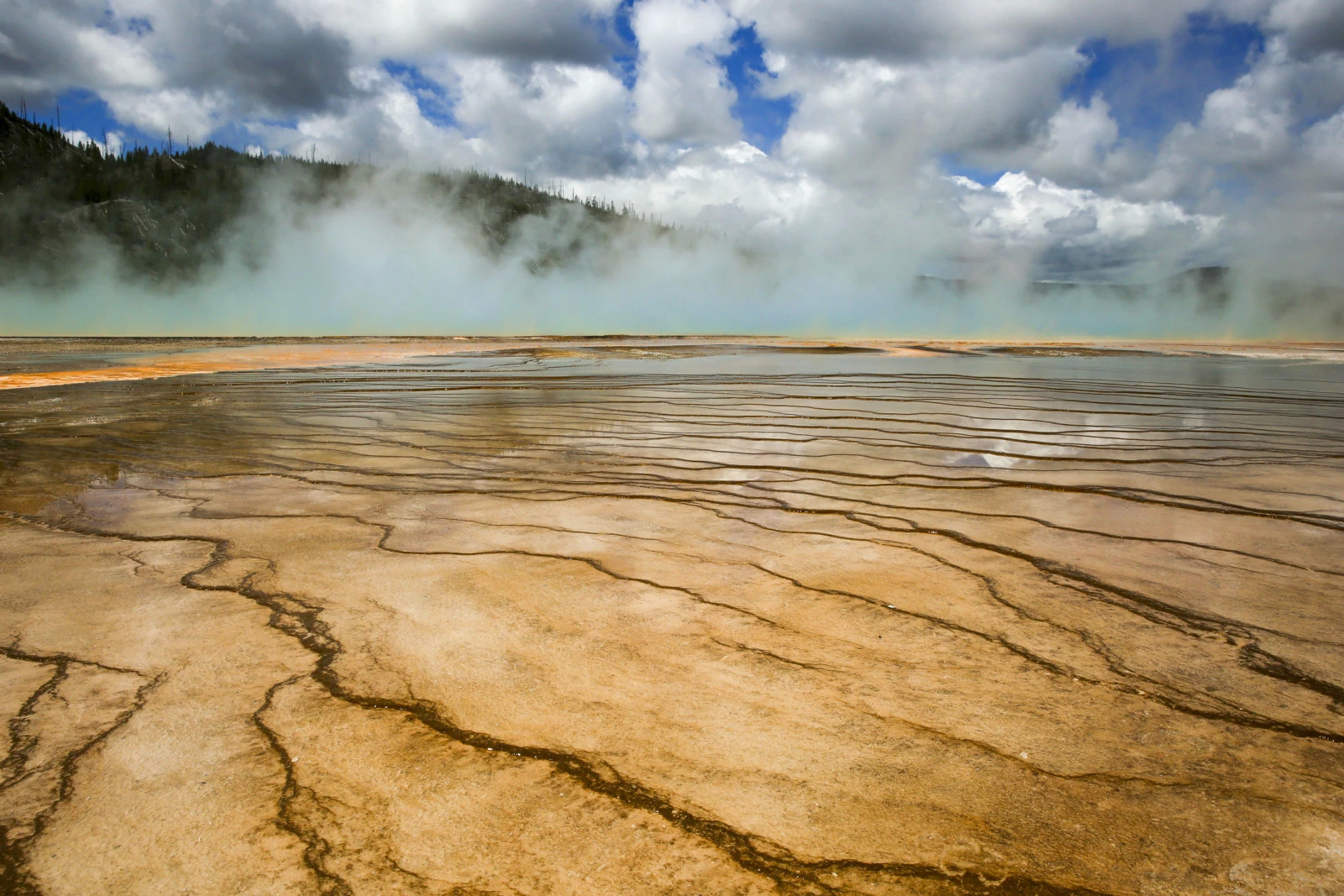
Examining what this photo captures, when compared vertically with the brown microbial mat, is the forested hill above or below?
above

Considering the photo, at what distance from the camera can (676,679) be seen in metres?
1.94

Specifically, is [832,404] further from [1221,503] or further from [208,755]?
[208,755]

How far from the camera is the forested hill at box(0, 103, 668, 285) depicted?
247ft

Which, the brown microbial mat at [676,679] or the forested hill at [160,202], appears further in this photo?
the forested hill at [160,202]

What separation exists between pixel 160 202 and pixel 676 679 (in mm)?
101735

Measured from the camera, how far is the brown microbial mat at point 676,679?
1.34 m

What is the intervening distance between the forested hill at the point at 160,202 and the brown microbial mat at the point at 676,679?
290ft

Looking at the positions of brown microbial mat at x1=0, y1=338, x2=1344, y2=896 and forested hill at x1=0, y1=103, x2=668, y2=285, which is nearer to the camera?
brown microbial mat at x1=0, y1=338, x2=1344, y2=896

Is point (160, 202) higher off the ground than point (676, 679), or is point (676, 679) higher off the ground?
point (160, 202)

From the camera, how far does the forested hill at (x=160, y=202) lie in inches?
2970

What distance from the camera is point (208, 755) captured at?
162cm

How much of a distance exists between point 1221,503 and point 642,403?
5.28 m

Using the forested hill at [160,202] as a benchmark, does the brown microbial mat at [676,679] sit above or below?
below

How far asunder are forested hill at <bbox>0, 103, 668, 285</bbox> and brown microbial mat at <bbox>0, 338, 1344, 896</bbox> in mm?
88379
